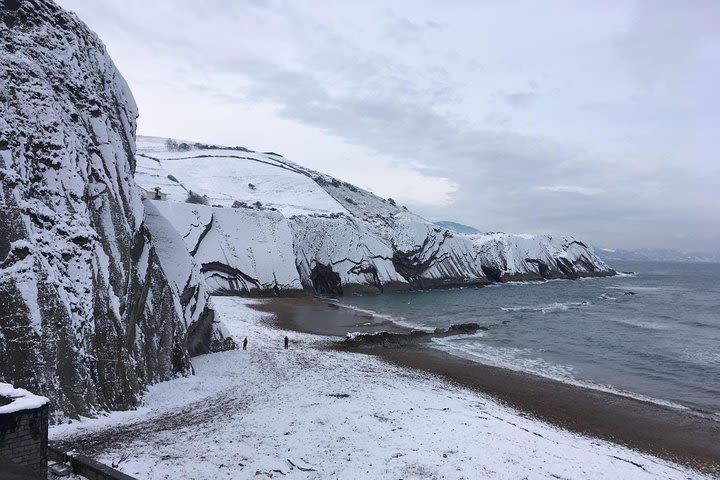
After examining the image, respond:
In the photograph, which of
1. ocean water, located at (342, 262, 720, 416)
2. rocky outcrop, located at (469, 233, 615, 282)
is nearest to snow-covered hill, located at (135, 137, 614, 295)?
rocky outcrop, located at (469, 233, 615, 282)

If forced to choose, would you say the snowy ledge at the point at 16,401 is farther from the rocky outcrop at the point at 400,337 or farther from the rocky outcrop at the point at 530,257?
the rocky outcrop at the point at 530,257

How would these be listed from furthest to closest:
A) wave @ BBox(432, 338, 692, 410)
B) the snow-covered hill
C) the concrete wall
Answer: the snow-covered hill, wave @ BBox(432, 338, 692, 410), the concrete wall

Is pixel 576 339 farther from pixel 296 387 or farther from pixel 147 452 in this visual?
pixel 147 452

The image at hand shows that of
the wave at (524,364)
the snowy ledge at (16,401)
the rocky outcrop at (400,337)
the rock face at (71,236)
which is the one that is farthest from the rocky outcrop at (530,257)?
the snowy ledge at (16,401)

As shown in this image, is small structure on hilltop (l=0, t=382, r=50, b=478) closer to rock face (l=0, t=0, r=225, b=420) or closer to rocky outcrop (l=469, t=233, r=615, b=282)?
rock face (l=0, t=0, r=225, b=420)

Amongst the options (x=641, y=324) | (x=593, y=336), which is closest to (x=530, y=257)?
(x=641, y=324)

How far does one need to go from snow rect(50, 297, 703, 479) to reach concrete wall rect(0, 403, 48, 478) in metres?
3.95

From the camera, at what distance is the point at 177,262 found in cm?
2798

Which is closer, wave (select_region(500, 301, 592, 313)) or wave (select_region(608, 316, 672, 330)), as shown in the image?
wave (select_region(608, 316, 672, 330))

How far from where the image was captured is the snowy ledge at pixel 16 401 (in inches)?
401

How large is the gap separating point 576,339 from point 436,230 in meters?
58.0

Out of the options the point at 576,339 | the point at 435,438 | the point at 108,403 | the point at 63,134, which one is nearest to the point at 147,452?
the point at 108,403

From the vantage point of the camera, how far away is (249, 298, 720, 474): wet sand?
22125 mm

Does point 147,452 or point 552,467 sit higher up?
point 147,452
